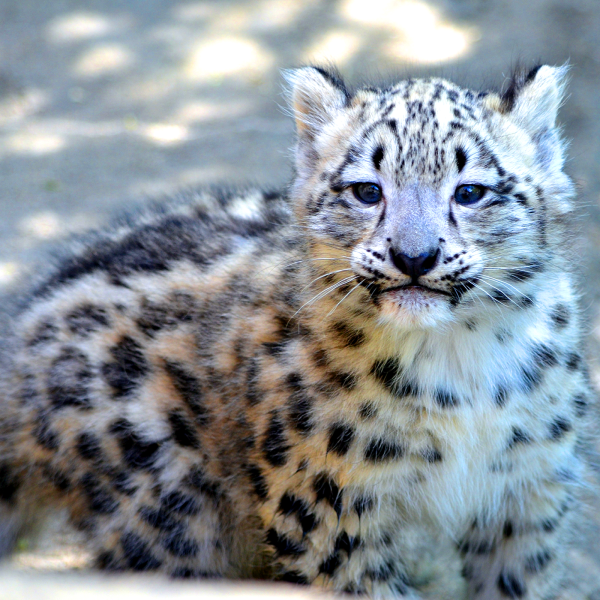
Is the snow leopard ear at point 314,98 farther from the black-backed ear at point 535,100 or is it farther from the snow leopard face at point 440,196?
the black-backed ear at point 535,100

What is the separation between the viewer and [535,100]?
3664mm

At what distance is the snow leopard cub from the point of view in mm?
3344

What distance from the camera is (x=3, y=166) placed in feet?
25.6

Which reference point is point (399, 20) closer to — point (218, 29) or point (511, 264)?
point (218, 29)

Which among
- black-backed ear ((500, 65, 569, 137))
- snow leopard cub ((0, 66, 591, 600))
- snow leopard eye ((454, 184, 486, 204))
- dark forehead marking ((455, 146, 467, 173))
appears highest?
black-backed ear ((500, 65, 569, 137))

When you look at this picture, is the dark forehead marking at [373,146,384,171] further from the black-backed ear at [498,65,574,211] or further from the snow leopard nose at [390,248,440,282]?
the black-backed ear at [498,65,574,211]

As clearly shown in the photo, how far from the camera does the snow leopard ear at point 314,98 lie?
3.89m

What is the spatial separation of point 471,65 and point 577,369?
5.52 metres

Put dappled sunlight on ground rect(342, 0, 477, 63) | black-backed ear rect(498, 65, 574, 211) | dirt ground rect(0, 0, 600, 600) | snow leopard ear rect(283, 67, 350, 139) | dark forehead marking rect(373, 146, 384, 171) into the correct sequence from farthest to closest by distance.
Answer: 1. dappled sunlight on ground rect(342, 0, 477, 63)
2. dirt ground rect(0, 0, 600, 600)
3. snow leopard ear rect(283, 67, 350, 139)
4. black-backed ear rect(498, 65, 574, 211)
5. dark forehead marking rect(373, 146, 384, 171)

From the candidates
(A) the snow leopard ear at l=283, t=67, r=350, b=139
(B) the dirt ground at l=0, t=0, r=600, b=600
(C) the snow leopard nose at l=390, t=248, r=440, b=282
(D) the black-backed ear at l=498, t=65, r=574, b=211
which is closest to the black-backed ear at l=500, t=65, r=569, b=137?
(D) the black-backed ear at l=498, t=65, r=574, b=211

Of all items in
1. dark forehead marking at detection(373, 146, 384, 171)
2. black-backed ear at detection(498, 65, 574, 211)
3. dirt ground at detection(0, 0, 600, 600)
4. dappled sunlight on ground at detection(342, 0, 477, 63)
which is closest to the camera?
dark forehead marking at detection(373, 146, 384, 171)

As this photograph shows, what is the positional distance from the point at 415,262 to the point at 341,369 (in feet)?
2.63

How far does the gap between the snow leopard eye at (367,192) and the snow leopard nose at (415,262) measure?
0.37 metres

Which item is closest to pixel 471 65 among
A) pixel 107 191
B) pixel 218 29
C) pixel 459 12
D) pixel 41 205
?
pixel 459 12
